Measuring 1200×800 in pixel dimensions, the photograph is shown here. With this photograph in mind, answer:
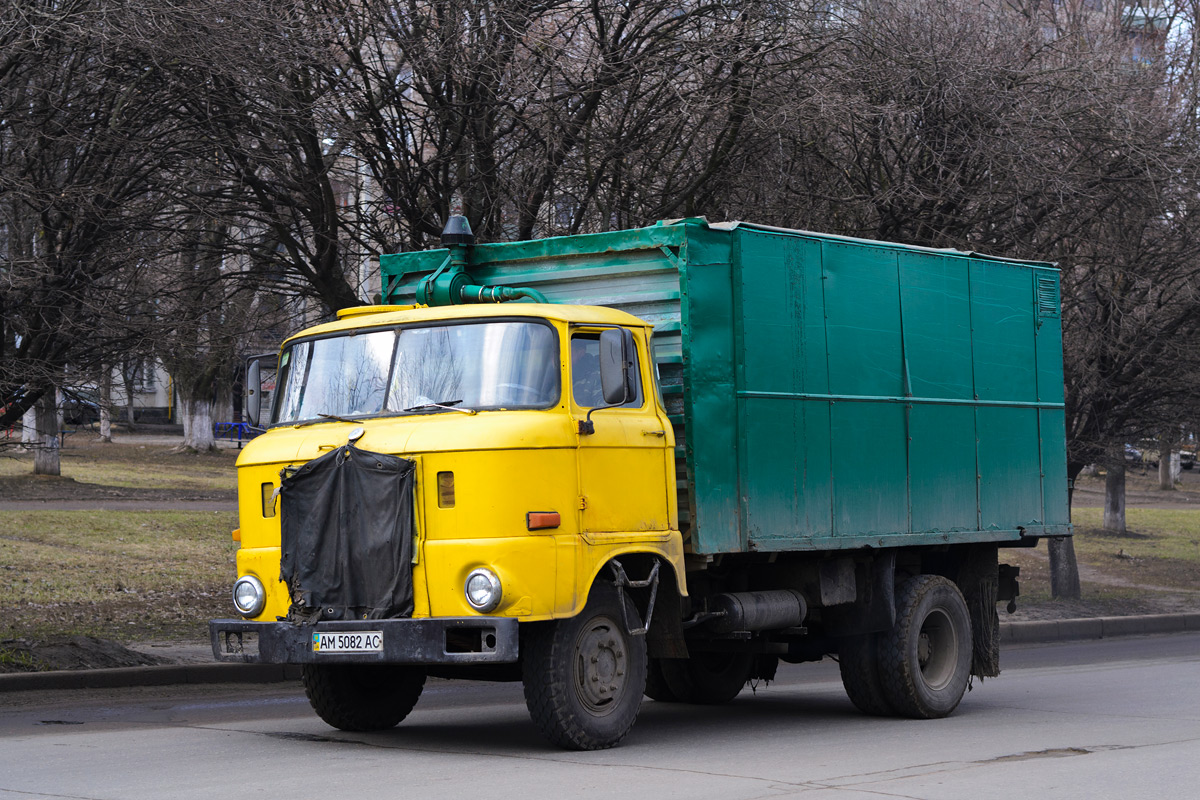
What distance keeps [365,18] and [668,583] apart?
6.70m

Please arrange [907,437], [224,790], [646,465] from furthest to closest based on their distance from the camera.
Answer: [907,437] → [646,465] → [224,790]

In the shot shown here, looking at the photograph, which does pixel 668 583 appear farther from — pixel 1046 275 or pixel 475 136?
pixel 475 136

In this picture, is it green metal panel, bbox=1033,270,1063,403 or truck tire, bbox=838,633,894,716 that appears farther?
green metal panel, bbox=1033,270,1063,403

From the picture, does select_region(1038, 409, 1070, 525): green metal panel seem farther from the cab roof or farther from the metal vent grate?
the cab roof

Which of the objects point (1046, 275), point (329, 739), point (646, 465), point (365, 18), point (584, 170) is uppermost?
point (365, 18)

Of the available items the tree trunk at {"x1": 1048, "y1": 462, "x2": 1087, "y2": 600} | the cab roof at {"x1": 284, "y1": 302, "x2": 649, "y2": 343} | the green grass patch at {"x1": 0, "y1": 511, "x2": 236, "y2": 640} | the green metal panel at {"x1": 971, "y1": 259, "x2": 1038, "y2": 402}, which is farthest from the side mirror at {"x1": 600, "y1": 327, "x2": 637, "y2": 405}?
the tree trunk at {"x1": 1048, "y1": 462, "x2": 1087, "y2": 600}

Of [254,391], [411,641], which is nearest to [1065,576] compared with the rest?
[254,391]

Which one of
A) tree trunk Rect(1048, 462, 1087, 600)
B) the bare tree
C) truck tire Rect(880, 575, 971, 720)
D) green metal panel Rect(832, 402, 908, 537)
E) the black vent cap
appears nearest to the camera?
the black vent cap

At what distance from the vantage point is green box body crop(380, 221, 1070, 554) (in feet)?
30.0

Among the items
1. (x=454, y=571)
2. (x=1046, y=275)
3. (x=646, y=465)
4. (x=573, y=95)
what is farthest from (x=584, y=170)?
(x=454, y=571)

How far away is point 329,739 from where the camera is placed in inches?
356

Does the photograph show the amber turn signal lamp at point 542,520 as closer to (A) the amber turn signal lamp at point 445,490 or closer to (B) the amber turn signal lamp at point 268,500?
(A) the amber turn signal lamp at point 445,490

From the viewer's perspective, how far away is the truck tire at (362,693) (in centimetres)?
920

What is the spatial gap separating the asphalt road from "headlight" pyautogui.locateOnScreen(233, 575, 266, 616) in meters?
0.79
